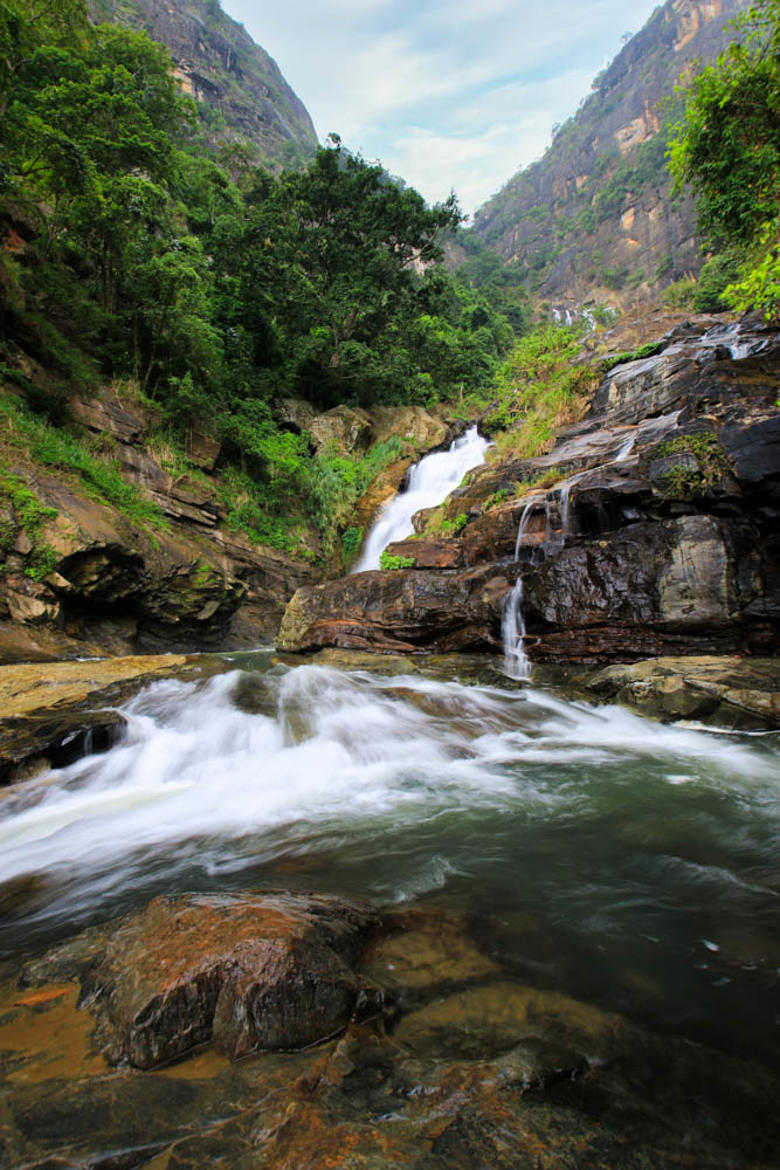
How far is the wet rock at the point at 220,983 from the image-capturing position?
1656 millimetres

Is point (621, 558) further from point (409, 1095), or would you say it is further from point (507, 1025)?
point (409, 1095)

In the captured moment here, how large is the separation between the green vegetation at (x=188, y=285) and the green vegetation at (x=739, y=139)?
11.5m

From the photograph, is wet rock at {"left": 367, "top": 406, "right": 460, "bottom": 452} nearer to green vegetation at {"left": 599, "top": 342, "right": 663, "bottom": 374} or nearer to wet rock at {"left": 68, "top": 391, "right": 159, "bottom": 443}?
green vegetation at {"left": 599, "top": 342, "right": 663, "bottom": 374}

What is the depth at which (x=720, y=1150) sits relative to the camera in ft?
4.43

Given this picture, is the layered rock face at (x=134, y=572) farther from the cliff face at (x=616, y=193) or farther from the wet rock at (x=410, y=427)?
the cliff face at (x=616, y=193)

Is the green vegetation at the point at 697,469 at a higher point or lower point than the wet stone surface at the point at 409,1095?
higher

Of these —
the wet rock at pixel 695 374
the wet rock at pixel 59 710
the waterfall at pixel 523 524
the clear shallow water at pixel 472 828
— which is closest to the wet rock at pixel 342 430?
the wet rock at pixel 695 374

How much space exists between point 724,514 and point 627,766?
15.6 ft

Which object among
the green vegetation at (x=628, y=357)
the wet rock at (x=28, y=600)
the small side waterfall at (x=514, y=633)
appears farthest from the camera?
the green vegetation at (x=628, y=357)

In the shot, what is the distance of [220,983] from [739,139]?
46.8 ft

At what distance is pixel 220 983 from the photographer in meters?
1.76

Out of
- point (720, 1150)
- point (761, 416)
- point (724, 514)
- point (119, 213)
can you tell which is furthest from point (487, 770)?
point (119, 213)

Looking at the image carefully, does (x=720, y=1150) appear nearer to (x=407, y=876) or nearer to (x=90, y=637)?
(x=407, y=876)

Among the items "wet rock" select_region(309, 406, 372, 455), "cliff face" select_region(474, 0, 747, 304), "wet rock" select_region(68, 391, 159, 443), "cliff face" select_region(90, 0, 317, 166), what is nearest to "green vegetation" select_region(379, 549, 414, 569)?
"wet rock" select_region(68, 391, 159, 443)
